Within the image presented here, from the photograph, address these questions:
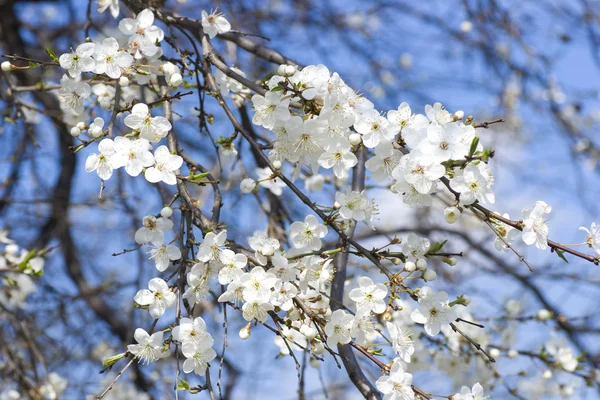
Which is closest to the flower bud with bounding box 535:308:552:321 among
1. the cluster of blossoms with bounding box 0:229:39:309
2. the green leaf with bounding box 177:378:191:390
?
the green leaf with bounding box 177:378:191:390

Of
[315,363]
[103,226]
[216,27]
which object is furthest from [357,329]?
[103,226]

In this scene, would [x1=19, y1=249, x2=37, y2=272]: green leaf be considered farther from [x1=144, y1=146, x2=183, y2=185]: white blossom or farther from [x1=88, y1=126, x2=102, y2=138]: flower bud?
[x1=144, y1=146, x2=183, y2=185]: white blossom

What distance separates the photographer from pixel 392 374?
1705mm

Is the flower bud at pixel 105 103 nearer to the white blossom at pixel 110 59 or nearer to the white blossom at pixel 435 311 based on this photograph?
the white blossom at pixel 110 59

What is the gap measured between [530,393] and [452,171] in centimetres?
574

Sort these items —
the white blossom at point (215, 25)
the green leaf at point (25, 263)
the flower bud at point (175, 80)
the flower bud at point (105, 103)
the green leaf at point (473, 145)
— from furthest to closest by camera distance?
the green leaf at point (25, 263)
the flower bud at point (105, 103)
the white blossom at point (215, 25)
the flower bud at point (175, 80)
the green leaf at point (473, 145)

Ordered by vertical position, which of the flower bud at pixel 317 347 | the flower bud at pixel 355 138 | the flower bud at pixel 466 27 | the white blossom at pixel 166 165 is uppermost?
the flower bud at pixel 355 138

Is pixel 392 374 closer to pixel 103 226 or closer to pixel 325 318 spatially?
pixel 325 318

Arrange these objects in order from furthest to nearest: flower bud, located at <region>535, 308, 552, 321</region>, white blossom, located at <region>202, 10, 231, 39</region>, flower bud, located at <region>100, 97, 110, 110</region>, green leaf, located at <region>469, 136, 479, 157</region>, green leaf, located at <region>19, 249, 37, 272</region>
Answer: flower bud, located at <region>535, 308, 552, 321</region>, green leaf, located at <region>19, 249, 37, 272</region>, flower bud, located at <region>100, 97, 110, 110</region>, white blossom, located at <region>202, 10, 231, 39</region>, green leaf, located at <region>469, 136, 479, 157</region>

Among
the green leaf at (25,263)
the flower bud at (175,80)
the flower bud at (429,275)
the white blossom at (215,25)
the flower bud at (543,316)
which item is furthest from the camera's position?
the flower bud at (543,316)

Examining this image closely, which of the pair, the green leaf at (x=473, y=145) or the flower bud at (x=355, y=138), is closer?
the green leaf at (x=473, y=145)

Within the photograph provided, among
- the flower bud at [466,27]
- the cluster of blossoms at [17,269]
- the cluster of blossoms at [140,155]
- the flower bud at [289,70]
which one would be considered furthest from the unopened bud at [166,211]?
the flower bud at [466,27]

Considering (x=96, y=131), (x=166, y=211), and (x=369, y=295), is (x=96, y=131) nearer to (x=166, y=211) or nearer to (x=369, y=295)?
(x=166, y=211)

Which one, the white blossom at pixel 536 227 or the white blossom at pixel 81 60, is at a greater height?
the white blossom at pixel 81 60
